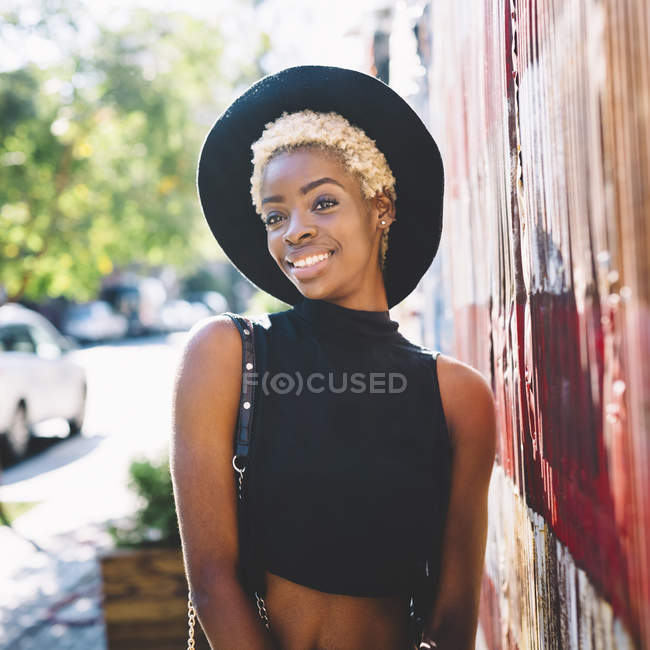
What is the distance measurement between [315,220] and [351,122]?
325mm

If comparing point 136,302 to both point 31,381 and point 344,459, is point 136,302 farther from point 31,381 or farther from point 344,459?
point 344,459

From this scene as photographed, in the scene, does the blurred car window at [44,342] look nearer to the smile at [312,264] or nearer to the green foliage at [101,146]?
the green foliage at [101,146]

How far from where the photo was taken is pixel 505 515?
7.29 ft

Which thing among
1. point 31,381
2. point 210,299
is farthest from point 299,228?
point 210,299

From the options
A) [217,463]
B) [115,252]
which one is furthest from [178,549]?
Result: [115,252]

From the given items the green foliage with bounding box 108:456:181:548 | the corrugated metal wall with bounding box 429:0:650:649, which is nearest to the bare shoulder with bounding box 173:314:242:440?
the corrugated metal wall with bounding box 429:0:650:649

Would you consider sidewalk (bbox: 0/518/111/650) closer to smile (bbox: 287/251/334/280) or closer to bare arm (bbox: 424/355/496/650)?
bare arm (bbox: 424/355/496/650)

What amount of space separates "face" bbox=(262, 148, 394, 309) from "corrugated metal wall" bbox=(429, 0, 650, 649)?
41 cm

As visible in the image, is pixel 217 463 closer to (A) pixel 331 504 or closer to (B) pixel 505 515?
(A) pixel 331 504

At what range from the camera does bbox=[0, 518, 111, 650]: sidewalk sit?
4.68 meters

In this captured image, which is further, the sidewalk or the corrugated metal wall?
the sidewalk

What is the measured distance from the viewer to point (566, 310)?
1.36 meters

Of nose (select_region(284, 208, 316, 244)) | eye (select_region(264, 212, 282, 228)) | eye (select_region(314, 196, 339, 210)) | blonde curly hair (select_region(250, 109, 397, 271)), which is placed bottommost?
nose (select_region(284, 208, 316, 244))

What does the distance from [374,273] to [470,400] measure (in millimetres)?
429
